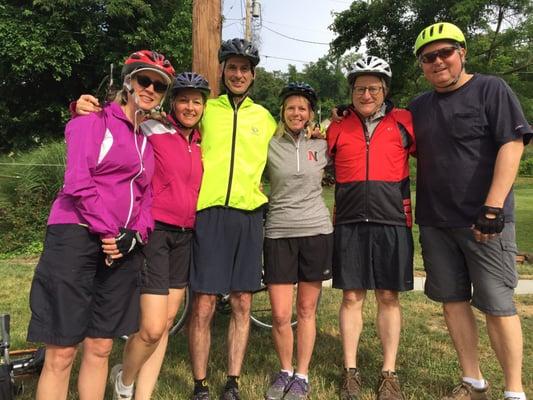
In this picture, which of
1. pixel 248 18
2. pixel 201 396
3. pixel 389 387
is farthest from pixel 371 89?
pixel 248 18

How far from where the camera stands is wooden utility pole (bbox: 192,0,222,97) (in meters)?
5.13

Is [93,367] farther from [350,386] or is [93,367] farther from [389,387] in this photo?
[389,387]

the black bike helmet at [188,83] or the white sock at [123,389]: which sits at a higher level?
the black bike helmet at [188,83]

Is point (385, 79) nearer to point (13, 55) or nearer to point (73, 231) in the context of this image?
point (73, 231)

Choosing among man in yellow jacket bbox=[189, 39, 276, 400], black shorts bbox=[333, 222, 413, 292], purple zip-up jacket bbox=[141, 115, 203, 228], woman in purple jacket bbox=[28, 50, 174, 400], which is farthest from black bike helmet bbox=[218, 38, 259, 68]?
black shorts bbox=[333, 222, 413, 292]

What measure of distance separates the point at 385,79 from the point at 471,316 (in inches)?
78.4

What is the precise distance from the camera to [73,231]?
271 centimetres

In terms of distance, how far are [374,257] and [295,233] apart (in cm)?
67

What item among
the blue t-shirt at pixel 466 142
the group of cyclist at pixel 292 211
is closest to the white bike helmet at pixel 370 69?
the group of cyclist at pixel 292 211

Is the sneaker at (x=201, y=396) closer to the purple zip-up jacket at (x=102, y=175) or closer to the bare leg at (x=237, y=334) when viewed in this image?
the bare leg at (x=237, y=334)

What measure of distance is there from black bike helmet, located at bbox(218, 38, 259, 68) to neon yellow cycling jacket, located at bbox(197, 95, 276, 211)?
1.07 feet

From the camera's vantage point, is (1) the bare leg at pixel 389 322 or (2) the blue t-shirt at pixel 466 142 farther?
(1) the bare leg at pixel 389 322

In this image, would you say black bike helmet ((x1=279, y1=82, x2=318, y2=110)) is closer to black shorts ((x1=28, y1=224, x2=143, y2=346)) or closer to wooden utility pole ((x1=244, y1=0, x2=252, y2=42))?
black shorts ((x1=28, y1=224, x2=143, y2=346))

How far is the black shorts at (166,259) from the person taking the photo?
10.8 feet
